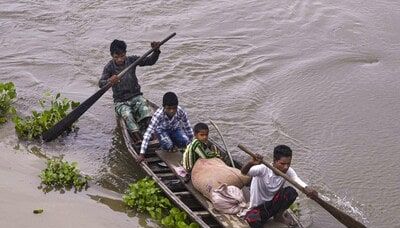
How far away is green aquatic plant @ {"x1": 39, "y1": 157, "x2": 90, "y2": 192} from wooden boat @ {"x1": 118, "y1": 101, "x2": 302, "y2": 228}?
3.03ft

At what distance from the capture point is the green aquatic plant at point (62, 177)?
341 inches

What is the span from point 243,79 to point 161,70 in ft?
6.33

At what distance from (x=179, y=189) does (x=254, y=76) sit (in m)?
5.65

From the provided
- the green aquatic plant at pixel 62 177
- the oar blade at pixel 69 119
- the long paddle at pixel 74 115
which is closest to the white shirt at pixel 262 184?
the green aquatic plant at pixel 62 177

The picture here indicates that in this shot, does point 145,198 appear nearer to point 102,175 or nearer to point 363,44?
point 102,175

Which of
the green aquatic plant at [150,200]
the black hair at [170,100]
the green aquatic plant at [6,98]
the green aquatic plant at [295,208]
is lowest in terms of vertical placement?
the green aquatic plant at [295,208]

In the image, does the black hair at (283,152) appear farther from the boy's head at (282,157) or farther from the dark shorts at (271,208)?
the dark shorts at (271,208)

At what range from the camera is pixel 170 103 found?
27.6 feet

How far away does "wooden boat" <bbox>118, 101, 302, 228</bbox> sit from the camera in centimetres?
701

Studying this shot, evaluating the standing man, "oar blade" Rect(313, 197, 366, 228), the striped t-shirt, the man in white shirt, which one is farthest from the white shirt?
the standing man

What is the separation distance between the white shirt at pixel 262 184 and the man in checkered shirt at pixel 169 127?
2.00 m

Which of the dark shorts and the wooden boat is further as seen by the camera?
the wooden boat

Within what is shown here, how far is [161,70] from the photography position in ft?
43.8

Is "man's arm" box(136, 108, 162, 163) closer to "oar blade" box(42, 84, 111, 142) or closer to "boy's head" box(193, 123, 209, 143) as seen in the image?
"boy's head" box(193, 123, 209, 143)
